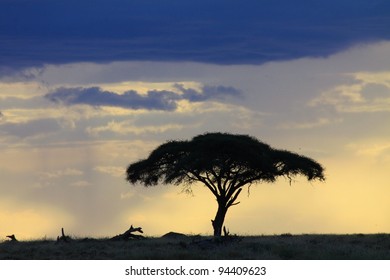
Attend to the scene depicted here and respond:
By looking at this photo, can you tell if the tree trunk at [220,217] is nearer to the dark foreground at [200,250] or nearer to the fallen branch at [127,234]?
the fallen branch at [127,234]

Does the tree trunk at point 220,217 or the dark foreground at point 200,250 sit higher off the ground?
the tree trunk at point 220,217

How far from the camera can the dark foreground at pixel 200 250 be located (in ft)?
137

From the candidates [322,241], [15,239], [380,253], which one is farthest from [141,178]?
[380,253]

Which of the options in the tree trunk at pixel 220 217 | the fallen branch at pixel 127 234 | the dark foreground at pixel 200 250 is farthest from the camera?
the tree trunk at pixel 220 217

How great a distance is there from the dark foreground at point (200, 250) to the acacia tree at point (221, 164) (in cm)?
1043

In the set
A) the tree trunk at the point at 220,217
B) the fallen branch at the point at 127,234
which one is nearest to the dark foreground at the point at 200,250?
the fallen branch at the point at 127,234

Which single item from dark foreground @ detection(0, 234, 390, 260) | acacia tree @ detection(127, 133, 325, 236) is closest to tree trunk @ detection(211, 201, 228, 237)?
acacia tree @ detection(127, 133, 325, 236)

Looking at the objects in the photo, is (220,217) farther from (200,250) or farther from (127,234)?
(200,250)

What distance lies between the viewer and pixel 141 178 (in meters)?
65.4

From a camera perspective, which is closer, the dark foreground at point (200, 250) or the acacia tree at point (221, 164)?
the dark foreground at point (200, 250)

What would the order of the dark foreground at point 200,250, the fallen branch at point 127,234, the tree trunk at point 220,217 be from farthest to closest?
the tree trunk at point 220,217
the fallen branch at point 127,234
the dark foreground at point 200,250

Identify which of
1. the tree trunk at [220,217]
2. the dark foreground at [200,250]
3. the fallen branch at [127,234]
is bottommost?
the dark foreground at [200,250]

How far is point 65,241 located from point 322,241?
15326mm

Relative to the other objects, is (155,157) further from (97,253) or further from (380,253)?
(380,253)
